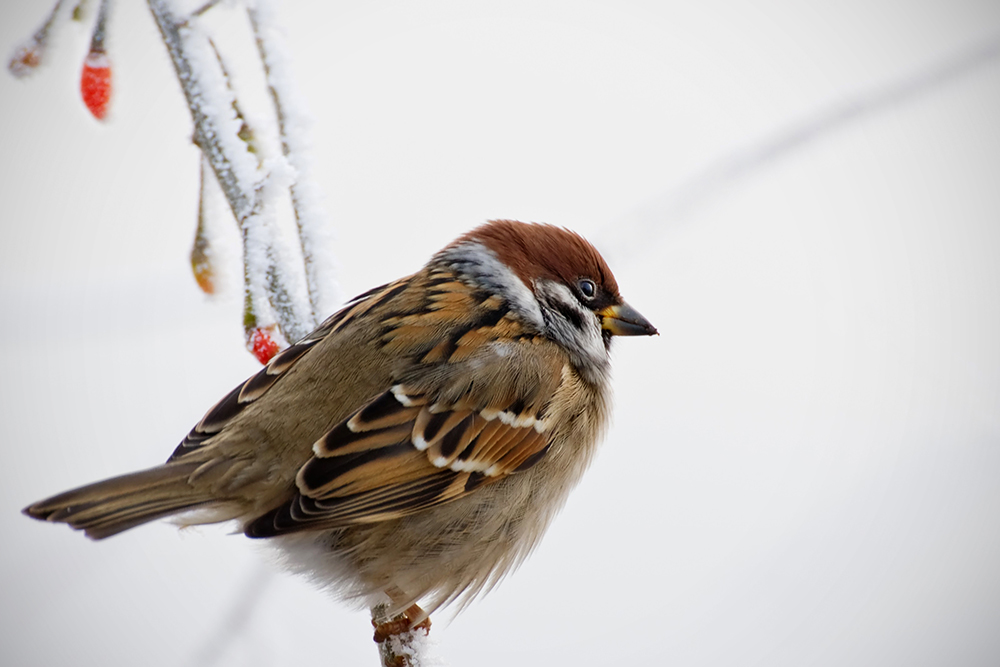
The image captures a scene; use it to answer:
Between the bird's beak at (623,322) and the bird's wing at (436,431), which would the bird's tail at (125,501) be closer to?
the bird's wing at (436,431)

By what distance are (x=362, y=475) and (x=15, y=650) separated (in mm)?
1228

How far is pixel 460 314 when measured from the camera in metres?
1.94

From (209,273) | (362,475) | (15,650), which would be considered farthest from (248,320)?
(15,650)

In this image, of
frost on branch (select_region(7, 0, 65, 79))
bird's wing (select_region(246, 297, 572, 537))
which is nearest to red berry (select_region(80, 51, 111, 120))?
frost on branch (select_region(7, 0, 65, 79))

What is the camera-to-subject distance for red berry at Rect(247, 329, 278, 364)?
1.81 metres

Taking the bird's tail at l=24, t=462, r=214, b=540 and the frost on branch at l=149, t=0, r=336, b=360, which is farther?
the frost on branch at l=149, t=0, r=336, b=360

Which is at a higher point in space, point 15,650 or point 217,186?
point 217,186

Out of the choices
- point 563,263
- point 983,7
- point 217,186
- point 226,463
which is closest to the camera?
point 226,463

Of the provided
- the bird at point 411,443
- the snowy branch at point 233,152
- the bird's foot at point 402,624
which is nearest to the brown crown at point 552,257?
the bird at point 411,443

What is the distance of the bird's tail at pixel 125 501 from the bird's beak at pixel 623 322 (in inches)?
45.2

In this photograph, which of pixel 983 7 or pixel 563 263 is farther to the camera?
pixel 983 7

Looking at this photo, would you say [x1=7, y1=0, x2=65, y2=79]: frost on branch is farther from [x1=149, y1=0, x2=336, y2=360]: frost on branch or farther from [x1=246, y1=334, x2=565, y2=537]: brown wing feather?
[x1=246, y1=334, x2=565, y2=537]: brown wing feather

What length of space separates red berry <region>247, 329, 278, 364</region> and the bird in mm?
35

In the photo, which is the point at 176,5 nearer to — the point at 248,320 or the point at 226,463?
the point at 248,320
